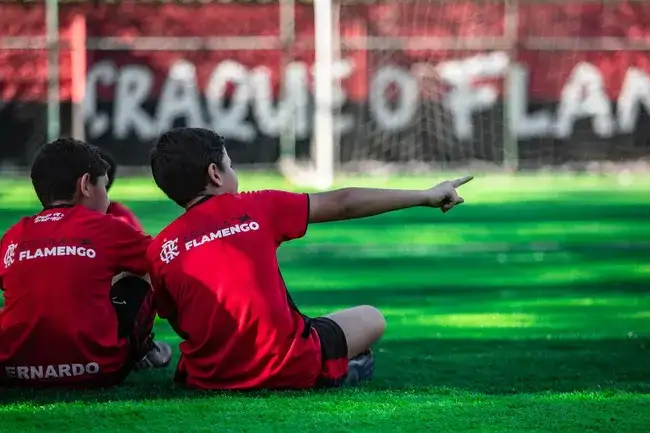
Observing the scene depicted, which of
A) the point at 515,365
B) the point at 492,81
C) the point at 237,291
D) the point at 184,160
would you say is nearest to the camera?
the point at 237,291

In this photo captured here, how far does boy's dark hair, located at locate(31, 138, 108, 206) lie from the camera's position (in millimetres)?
5031

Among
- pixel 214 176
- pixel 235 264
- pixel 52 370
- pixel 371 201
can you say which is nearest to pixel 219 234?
pixel 235 264

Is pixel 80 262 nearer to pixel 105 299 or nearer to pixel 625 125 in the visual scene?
pixel 105 299

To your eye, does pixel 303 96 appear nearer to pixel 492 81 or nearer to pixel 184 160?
pixel 492 81

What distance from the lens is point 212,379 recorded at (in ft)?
15.7

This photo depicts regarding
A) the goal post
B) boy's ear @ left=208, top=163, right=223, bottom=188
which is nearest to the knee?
boy's ear @ left=208, top=163, right=223, bottom=188

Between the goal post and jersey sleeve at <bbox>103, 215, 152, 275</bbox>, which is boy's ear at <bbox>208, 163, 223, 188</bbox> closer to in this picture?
jersey sleeve at <bbox>103, 215, 152, 275</bbox>

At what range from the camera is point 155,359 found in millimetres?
5609

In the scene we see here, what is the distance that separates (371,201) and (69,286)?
3.65 feet

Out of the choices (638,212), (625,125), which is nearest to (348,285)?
(638,212)

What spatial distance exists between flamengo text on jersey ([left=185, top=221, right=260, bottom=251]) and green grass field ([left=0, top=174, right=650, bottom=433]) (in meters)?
0.52

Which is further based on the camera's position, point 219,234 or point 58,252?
point 58,252

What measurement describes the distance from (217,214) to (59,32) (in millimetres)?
16708

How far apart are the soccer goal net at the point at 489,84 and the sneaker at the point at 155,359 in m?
15.0
